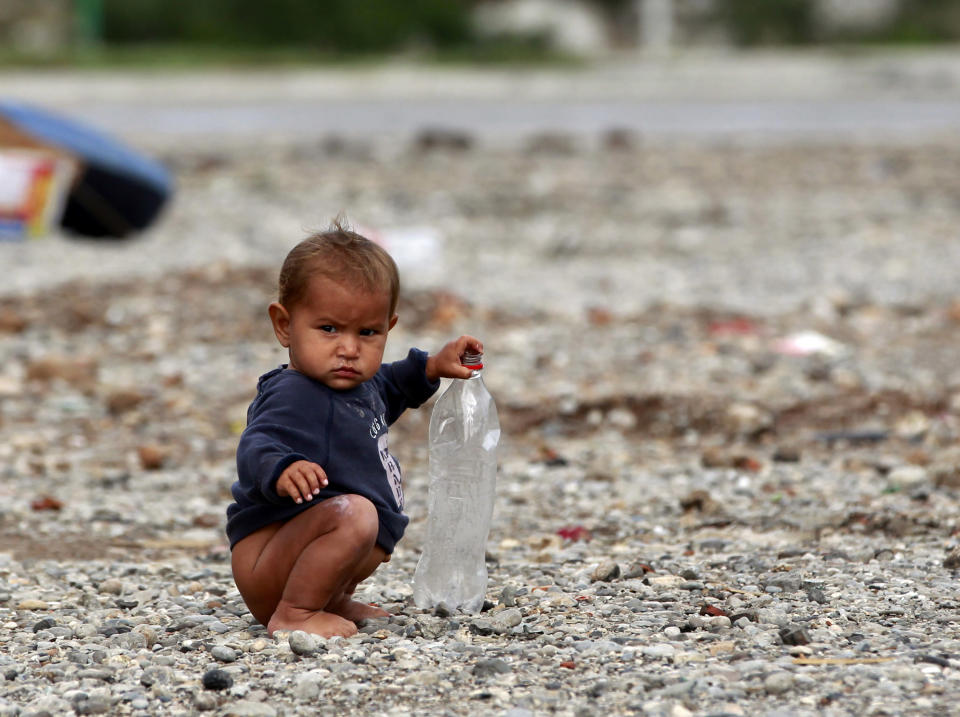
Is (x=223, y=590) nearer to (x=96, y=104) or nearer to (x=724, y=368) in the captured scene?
(x=724, y=368)

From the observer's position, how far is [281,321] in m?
3.46

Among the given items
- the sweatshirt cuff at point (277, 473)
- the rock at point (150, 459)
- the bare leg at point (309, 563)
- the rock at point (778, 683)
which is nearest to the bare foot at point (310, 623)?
the bare leg at point (309, 563)

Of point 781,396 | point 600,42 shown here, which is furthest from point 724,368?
point 600,42

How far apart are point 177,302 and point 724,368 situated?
2892 mm

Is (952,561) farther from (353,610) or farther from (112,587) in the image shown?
(112,587)

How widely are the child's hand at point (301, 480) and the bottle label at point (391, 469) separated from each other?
270 mm

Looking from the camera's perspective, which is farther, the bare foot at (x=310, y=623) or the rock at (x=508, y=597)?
the rock at (x=508, y=597)

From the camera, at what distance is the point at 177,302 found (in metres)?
7.70

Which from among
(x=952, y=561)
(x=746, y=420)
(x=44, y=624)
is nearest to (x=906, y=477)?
(x=746, y=420)

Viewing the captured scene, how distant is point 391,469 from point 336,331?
0.38 m

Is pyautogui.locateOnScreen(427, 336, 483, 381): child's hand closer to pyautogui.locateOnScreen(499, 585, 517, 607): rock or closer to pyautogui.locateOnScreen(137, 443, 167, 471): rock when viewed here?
pyautogui.locateOnScreen(499, 585, 517, 607): rock

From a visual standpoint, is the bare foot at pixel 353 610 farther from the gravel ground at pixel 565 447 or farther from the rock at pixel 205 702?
the rock at pixel 205 702

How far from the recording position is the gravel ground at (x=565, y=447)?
10.6 feet

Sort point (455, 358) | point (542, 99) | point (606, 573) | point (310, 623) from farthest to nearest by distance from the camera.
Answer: point (542, 99) → point (606, 573) → point (455, 358) → point (310, 623)
